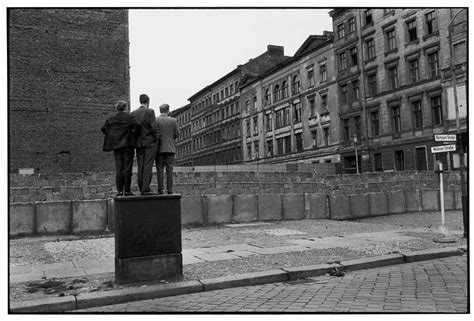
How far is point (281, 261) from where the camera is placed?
845 centimetres

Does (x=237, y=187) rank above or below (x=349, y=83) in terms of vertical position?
below

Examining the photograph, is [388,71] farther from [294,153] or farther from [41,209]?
[41,209]

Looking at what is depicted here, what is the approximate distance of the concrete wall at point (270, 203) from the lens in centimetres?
1375

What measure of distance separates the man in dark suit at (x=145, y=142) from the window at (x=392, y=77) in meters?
32.5

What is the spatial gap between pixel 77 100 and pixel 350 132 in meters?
24.6

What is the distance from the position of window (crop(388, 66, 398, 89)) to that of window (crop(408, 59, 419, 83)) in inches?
58.7

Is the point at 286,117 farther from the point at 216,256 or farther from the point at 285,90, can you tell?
the point at 216,256

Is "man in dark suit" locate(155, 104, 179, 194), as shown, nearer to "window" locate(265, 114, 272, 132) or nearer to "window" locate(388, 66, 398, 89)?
"window" locate(388, 66, 398, 89)

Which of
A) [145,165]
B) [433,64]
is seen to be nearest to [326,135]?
[433,64]

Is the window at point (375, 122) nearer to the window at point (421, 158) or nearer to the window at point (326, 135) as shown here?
the window at point (421, 158)

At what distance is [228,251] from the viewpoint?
9828 millimetres

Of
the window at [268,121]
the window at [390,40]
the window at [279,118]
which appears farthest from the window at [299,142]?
the window at [390,40]

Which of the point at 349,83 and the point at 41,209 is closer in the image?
the point at 41,209
